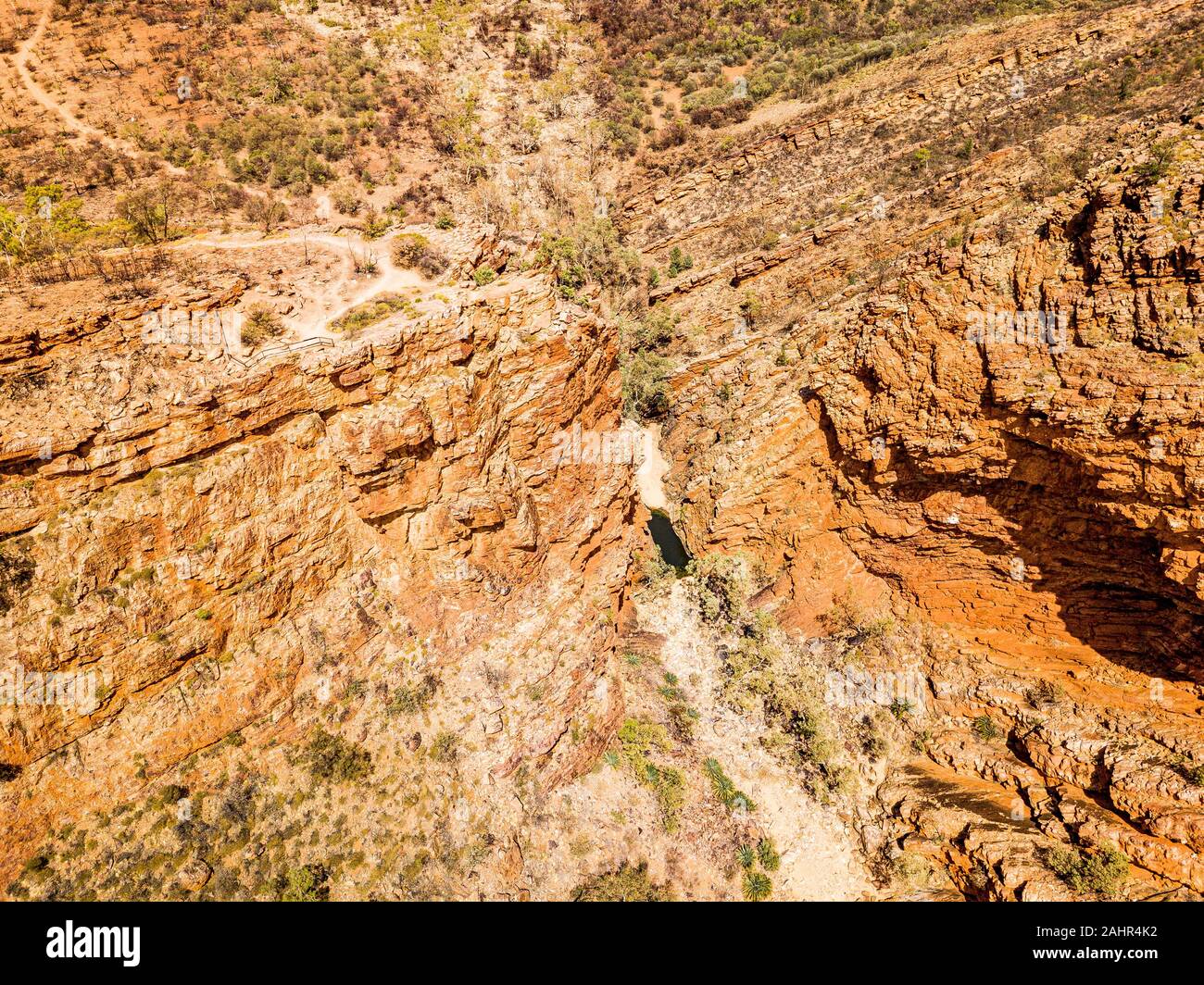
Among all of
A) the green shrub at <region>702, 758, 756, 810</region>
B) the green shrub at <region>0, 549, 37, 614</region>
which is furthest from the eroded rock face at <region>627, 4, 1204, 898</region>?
the green shrub at <region>0, 549, 37, 614</region>

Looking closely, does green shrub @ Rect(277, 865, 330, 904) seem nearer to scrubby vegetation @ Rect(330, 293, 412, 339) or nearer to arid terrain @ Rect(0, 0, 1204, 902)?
arid terrain @ Rect(0, 0, 1204, 902)

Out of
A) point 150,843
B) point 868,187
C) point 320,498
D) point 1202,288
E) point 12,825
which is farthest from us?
point 868,187

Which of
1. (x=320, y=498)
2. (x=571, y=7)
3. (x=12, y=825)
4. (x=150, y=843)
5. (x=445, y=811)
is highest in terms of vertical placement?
(x=571, y=7)

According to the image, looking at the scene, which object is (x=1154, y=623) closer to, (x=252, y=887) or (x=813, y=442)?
(x=813, y=442)

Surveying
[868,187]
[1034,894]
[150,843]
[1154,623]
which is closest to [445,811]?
[150,843]

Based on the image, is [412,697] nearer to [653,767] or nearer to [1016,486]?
[653,767]

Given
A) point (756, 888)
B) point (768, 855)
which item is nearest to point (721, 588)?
point (768, 855)
